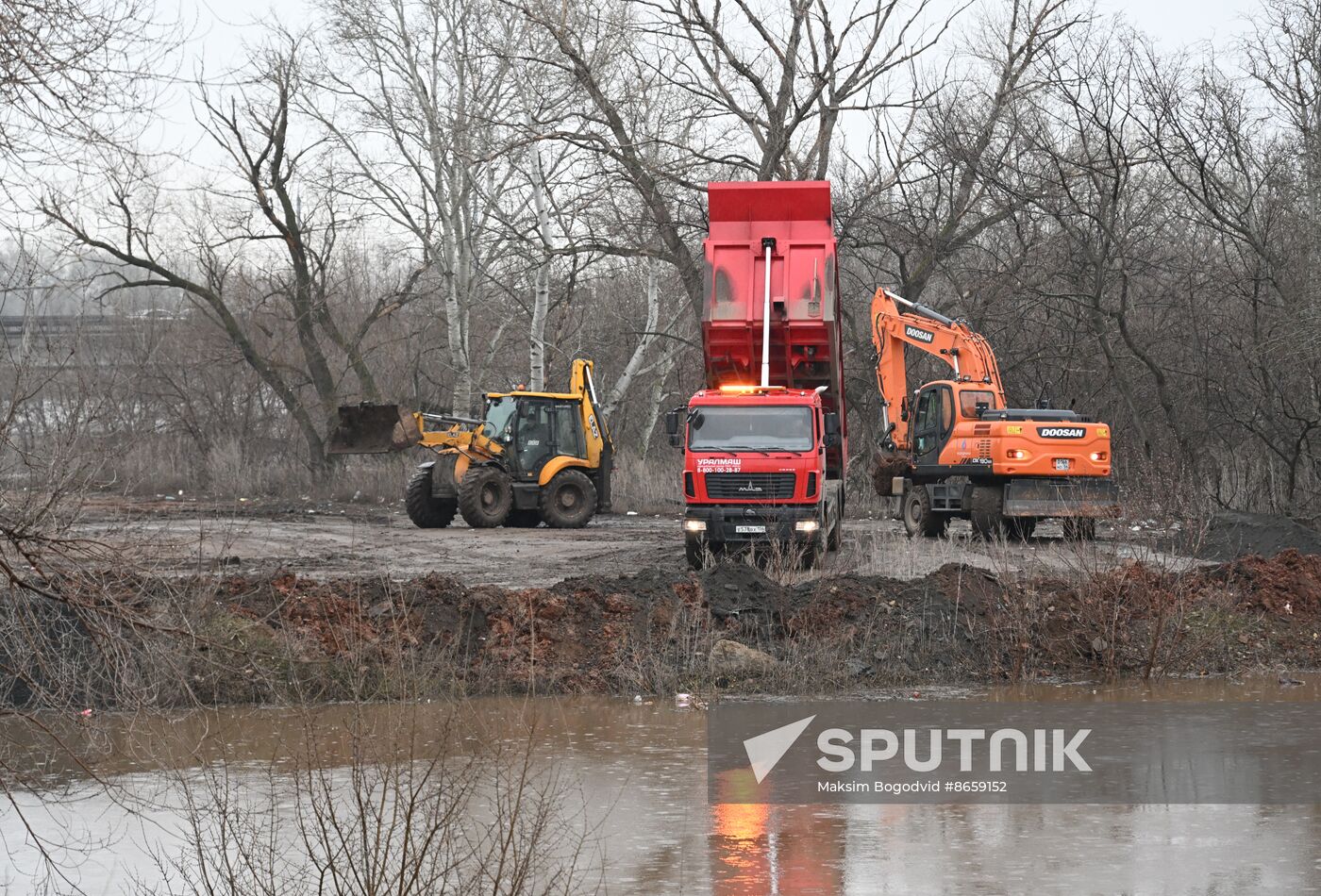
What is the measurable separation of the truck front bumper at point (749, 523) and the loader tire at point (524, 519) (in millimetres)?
9749

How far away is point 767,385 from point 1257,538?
26.0 feet

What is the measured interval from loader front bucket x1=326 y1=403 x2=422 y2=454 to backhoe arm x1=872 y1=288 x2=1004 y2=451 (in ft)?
33.6

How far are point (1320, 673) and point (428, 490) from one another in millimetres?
17863

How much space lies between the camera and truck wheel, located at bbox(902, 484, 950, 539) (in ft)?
81.6

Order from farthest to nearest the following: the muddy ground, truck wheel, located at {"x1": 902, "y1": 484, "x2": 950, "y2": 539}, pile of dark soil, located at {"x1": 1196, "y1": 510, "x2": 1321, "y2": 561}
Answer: truck wheel, located at {"x1": 902, "y1": 484, "x2": 950, "y2": 539} < pile of dark soil, located at {"x1": 1196, "y1": 510, "x2": 1321, "y2": 561} < the muddy ground

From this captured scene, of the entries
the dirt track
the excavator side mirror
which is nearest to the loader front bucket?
the dirt track

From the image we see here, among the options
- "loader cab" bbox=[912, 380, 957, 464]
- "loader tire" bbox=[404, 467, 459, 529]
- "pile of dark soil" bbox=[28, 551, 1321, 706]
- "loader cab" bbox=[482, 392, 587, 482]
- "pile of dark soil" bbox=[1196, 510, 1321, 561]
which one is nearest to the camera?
"pile of dark soil" bbox=[28, 551, 1321, 706]

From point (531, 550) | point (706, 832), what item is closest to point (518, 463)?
point (531, 550)

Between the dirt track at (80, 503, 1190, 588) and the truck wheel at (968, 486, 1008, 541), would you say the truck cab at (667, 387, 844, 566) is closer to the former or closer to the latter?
the dirt track at (80, 503, 1190, 588)

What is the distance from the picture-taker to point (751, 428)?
1923cm

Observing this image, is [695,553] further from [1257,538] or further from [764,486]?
[1257,538]

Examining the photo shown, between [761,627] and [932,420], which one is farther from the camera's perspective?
[932,420]

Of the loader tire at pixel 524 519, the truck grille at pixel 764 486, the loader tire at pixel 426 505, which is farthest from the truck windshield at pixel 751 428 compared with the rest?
the loader tire at pixel 426 505

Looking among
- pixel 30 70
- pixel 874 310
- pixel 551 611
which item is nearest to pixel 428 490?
pixel 874 310
